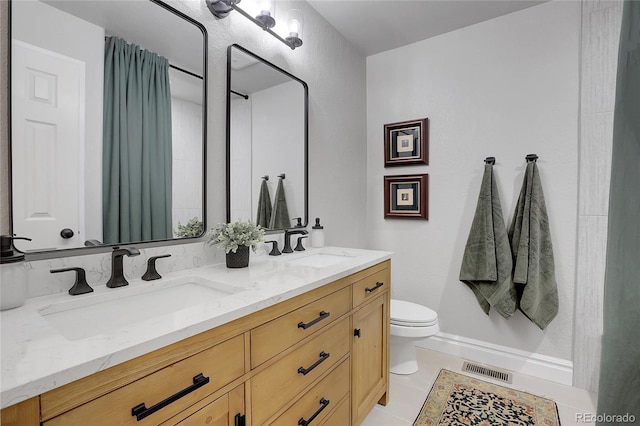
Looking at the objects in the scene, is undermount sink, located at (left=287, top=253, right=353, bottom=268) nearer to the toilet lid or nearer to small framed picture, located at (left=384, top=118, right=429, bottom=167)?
the toilet lid

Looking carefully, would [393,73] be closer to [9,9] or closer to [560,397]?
[9,9]

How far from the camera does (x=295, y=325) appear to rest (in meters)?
1.10

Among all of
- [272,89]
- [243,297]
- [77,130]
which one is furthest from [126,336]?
[272,89]

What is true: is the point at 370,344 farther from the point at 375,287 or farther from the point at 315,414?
the point at 315,414

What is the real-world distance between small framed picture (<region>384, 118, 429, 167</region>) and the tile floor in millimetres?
1574

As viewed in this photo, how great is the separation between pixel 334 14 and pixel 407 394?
261 centimetres

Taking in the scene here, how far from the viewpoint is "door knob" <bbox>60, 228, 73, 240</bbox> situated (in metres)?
1.02

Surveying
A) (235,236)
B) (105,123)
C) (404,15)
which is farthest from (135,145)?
(404,15)

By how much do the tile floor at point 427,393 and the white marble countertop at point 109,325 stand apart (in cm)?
99

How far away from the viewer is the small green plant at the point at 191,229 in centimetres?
136

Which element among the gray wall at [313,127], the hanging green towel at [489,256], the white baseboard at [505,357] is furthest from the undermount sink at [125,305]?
the white baseboard at [505,357]

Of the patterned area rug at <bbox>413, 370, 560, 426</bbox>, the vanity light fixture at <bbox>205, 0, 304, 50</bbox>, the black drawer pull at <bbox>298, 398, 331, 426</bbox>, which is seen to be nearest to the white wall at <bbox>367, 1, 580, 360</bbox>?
the patterned area rug at <bbox>413, 370, 560, 426</bbox>

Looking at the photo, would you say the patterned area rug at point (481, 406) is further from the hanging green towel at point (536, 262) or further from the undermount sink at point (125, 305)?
the undermount sink at point (125, 305)

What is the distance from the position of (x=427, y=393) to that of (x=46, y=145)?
2.26 meters
